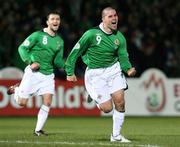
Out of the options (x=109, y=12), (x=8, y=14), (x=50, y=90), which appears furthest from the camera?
(x=8, y=14)

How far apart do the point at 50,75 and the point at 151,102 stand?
25.8ft

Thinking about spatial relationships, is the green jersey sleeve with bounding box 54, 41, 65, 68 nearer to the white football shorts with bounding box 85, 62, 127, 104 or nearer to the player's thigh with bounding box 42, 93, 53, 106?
the player's thigh with bounding box 42, 93, 53, 106

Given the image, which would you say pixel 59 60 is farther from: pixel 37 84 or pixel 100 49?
pixel 100 49

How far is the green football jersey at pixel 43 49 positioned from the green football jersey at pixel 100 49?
5.01ft

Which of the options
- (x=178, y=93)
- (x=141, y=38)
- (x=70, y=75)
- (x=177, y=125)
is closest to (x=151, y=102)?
(x=178, y=93)

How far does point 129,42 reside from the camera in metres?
21.8

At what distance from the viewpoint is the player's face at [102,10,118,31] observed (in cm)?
1212

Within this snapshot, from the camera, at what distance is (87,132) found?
49.1 ft

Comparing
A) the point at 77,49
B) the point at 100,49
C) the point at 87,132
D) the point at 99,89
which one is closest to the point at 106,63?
the point at 100,49

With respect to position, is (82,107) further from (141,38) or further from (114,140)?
(114,140)

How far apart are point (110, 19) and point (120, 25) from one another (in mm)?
10870

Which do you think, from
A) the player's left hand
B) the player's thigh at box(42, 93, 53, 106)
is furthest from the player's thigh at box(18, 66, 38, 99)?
the player's left hand

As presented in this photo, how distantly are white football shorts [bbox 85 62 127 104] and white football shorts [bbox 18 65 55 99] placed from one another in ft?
4.85

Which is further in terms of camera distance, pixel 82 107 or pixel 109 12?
pixel 82 107
